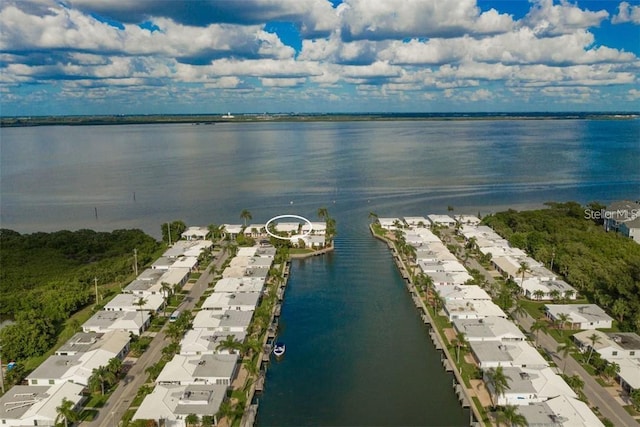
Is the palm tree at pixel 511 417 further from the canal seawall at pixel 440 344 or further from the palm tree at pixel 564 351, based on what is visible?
the palm tree at pixel 564 351

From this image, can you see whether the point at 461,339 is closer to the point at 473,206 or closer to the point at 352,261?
the point at 352,261

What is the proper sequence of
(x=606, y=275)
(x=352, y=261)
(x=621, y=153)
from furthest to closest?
(x=621, y=153) < (x=352, y=261) < (x=606, y=275)

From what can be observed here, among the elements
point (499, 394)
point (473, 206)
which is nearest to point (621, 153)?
point (473, 206)

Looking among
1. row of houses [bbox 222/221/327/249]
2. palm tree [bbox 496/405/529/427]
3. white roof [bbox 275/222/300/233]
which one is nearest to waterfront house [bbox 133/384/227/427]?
palm tree [bbox 496/405/529/427]

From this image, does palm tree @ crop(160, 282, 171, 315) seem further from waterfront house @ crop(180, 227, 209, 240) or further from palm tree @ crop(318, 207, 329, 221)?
palm tree @ crop(318, 207, 329, 221)

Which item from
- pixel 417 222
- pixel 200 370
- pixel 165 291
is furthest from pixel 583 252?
pixel 165 291

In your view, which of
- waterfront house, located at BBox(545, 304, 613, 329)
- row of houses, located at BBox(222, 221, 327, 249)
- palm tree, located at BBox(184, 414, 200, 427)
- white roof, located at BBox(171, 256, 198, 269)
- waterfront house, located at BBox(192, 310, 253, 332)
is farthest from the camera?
row of houses, located at BBox(222, 221, 327, 249)

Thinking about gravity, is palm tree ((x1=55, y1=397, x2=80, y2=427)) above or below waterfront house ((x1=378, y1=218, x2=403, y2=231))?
above

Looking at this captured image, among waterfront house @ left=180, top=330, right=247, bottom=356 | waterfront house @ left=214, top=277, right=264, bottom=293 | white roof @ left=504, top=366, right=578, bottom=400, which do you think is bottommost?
waterfront house @ left=214, top=277, right=264, bottom=293
